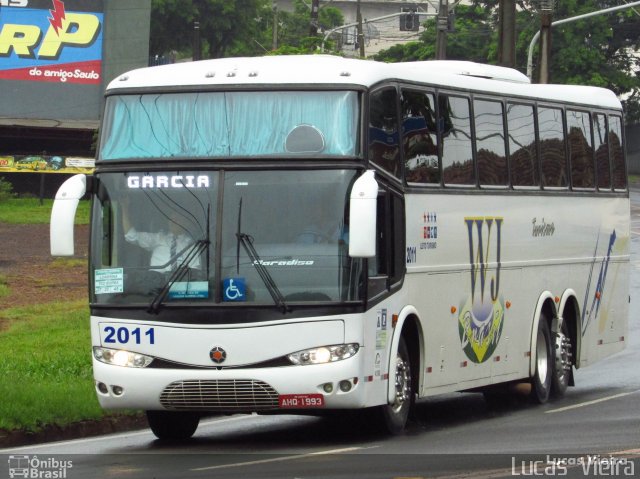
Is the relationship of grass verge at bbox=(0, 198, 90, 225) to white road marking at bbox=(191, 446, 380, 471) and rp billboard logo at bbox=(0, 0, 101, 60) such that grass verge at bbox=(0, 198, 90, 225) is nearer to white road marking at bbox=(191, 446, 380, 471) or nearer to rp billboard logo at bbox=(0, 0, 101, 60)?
rp billboard logo at bbox=(0, 0, 101, 60)

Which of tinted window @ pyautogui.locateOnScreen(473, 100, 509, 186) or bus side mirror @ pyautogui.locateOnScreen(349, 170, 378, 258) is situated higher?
tinted window @ pyautogui.locateOnScreen(473, 100, 509, 186)

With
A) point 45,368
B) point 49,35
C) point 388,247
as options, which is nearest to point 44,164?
point 49,35

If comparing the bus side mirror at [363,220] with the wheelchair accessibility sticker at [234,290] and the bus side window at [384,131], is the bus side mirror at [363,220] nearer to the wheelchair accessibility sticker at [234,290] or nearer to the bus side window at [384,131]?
the bus side window at [384,131]

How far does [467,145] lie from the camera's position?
48.8 feet

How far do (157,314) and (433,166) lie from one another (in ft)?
10.9

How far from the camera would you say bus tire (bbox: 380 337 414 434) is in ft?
42.5

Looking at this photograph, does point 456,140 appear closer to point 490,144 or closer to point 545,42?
point 490,144

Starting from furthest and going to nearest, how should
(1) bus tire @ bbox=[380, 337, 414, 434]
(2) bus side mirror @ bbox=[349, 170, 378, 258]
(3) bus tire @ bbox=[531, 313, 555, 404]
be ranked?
(3) bus tire @ bbox=[531, 313, 555, 404]
(1) bus tire @ bbox=[380, 337, 414, 434]
(2) bus side mirror @ bbox=[349, 170, 378, 258]

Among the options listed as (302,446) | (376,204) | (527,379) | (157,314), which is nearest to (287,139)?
(376,204)

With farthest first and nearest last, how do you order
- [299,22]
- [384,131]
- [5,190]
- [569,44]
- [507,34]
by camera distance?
[299,22], [569,44], [5,190], [507,34], [384,131]

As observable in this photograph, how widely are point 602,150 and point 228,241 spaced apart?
8.05 m

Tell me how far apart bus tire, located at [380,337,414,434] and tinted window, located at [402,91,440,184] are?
61.4 inches

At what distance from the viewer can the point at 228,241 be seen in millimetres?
12039

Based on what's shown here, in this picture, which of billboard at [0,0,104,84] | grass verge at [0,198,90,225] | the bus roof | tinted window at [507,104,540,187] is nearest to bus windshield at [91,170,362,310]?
the bus roof
